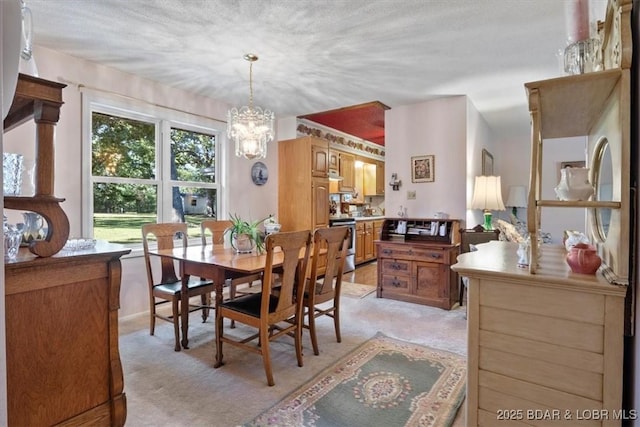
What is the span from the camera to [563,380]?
3.47ft

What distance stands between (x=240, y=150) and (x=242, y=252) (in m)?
1.11

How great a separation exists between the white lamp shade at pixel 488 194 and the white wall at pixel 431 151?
23 centimetres

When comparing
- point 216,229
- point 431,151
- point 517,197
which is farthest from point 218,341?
A: point 517,197

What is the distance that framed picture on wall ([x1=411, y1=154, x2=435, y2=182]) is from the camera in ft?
13.6

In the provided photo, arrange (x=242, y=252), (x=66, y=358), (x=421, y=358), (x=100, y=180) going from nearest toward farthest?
1. (x=66, y=358)
2. (x=421, y=358)
3. (x=242, y=252)
4. (x=100, y=180)

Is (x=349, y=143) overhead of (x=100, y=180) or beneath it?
overhead

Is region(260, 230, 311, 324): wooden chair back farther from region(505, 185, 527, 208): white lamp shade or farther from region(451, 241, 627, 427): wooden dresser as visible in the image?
region(505, 185, 527, 208): white lamp shade

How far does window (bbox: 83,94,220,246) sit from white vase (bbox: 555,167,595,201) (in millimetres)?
3658

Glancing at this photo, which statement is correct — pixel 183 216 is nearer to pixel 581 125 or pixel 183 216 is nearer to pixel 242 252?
pixel 242 252

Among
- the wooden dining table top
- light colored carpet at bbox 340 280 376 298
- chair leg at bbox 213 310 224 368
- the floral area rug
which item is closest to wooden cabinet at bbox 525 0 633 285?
the floral area rug

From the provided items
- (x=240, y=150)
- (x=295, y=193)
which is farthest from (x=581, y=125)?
(x=295, y=193)

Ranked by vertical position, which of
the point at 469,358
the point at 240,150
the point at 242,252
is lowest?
the point at 469,358

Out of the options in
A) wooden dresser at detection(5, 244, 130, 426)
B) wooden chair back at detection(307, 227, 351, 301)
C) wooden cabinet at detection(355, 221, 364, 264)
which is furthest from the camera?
wooden cabinet at detection(355, 221, 364, 264)

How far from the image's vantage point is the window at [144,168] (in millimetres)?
3227
